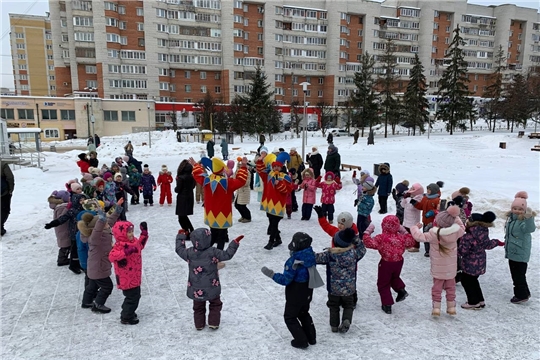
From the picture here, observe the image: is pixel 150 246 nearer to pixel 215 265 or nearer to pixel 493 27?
pixel 215 265

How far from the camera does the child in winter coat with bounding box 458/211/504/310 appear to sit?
4.55 m

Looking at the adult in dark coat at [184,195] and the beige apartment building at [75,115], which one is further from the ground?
the beige apartment building at [75,115]

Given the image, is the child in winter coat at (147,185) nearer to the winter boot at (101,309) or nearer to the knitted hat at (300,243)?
the winter boot at (101,309)

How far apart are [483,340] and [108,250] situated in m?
4.55

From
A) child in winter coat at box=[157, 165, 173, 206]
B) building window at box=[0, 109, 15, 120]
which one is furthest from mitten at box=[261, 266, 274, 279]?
building window at box=[0, 109, 15, 120]

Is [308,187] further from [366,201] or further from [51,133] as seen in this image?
[51,133]

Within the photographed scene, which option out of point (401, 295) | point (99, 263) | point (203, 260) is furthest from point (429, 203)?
point (99, 263)

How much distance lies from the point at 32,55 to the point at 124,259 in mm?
102802

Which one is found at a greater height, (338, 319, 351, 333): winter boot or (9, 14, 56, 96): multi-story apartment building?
(9, 14, 56, 96): multi-story apartment building

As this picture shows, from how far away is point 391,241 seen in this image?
4355mm

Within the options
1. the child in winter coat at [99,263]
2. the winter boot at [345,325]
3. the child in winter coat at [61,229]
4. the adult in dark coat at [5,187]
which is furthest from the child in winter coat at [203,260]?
the adult in dark coat at [5,187]

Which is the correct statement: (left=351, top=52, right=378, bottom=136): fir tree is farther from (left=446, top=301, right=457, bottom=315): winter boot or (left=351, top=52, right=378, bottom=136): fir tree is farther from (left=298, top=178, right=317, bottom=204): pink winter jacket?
(left=446, top=301, right=457, bottom=315): winter boot

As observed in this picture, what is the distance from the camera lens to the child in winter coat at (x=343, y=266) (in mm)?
3881

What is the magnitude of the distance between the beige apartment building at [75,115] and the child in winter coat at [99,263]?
4339 cm
